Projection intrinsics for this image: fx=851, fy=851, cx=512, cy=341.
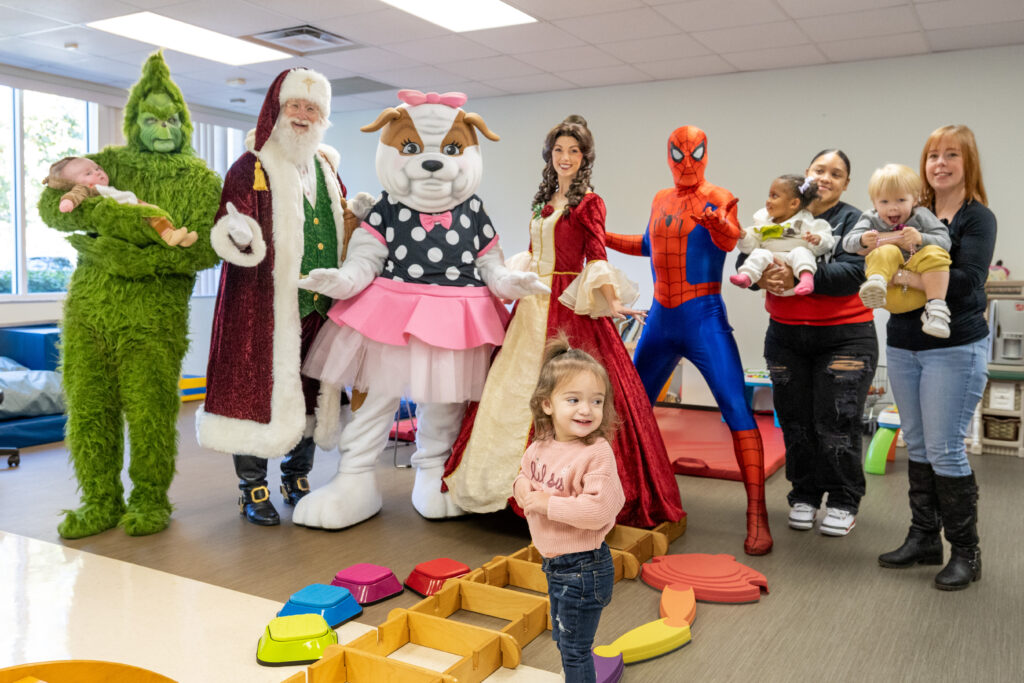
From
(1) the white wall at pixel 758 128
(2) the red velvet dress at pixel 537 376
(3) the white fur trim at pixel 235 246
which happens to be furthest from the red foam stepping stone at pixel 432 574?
(1) the white wall at pixel 758 128

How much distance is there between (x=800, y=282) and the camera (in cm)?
307

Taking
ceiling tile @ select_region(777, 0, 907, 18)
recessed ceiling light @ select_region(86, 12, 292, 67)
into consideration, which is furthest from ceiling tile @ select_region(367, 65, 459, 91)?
ceiling tile @ select_region(777, 0, 907, 18)

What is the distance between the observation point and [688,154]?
3.24 m

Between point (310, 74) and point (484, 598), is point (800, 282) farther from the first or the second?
point (310, 74)

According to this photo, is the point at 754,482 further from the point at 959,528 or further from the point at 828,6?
the point at 828,6

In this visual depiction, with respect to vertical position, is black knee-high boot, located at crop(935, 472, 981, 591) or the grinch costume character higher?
the grinch costume character

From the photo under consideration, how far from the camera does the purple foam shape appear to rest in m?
2.12

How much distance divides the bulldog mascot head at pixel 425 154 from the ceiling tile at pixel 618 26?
7.11 ft

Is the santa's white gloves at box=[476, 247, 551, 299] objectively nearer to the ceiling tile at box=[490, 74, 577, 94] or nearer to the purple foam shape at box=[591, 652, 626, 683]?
the purple foam shape at box=[591, 652, 626, 683]

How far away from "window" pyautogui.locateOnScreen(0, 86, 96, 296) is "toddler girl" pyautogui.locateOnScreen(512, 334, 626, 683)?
610cm

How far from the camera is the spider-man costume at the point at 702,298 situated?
323 centimetres

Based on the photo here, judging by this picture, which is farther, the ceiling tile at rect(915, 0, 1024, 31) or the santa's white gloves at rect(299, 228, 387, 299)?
the ceiling tile at rect(915, 0, 1024, 31)

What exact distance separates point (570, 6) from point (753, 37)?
138 centimetres

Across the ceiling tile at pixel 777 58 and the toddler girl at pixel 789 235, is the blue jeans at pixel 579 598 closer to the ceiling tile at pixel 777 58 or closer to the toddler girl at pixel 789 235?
the toddler girl at pixel 789 235
